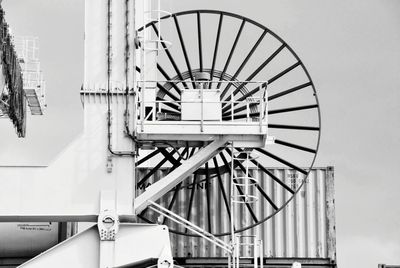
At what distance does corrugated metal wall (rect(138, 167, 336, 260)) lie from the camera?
31.6 metres

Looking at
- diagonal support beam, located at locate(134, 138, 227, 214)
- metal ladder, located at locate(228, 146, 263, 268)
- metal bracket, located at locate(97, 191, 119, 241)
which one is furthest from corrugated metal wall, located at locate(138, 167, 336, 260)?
metal bracket, located at locate(97, 191, 119, 241)

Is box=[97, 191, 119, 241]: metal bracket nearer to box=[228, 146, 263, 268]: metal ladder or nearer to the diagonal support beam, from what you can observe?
the diagonal support beam

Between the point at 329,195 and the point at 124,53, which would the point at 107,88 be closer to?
the point at 124,53

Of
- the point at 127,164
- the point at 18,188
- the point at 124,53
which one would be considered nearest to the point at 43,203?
the point at 18,188

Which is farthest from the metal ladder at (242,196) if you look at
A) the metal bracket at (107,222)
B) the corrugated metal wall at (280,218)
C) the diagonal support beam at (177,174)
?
the metal bracket at (107,222)

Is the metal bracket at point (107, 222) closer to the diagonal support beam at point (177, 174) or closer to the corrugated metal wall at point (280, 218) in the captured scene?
the diagonal support beam at point (177, 174)

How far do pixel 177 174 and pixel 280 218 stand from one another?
8538 millimetres

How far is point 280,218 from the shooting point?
3241 centimetres

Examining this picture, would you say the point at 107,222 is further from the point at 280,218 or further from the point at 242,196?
the point at 280,218


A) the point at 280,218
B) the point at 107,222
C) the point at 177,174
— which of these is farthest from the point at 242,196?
the point at 280,218

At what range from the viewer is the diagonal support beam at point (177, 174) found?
24.6m

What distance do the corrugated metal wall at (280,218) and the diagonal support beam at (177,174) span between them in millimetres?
6275

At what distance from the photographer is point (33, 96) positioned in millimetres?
34594

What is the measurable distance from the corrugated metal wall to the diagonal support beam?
627 centimetres
